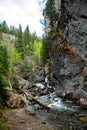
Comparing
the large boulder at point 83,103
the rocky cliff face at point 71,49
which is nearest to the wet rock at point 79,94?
the rocky cliff face at point 71,49

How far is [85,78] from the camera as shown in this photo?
122ft

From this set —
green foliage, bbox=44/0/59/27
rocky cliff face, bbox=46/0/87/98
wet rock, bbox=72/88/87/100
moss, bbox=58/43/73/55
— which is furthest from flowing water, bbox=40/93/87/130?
green foliage, bbox=44/0/59/27

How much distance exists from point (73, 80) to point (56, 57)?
8607 mm

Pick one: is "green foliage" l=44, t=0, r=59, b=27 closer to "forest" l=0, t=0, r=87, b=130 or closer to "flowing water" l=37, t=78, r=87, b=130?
"forest" l=0, t=0, r=87, b=130

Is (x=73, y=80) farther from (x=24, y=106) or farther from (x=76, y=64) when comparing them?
(x=24, y=106)

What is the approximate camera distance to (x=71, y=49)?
140 feet

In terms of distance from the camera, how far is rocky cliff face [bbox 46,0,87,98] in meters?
40.4

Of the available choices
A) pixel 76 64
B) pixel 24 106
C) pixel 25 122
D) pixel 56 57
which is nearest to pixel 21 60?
pixel 56 57

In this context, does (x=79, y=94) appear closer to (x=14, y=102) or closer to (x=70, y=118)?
(x=70, y=118)

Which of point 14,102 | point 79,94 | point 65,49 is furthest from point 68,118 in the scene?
point 65,49

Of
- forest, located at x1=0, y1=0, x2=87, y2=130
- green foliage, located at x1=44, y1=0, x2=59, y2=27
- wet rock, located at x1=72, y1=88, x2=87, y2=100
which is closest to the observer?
forest, located at x1=0, y1=0, x2=87, y2=130

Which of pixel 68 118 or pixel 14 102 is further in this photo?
pixel 14 102

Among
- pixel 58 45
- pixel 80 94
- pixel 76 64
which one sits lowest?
pixel 80 94

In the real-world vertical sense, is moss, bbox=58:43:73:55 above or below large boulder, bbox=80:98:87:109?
above
